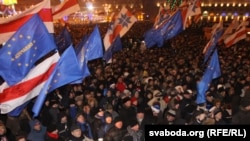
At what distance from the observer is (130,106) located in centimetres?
889

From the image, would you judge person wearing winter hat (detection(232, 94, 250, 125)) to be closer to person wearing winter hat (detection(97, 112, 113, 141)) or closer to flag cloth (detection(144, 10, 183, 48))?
person wearing winter hat (detection(97, 112, 113, 141))

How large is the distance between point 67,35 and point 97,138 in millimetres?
7254

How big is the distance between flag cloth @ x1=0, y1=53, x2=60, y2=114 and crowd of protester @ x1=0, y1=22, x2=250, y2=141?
0.75 m

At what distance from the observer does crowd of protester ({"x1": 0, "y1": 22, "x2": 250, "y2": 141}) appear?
24.9ft

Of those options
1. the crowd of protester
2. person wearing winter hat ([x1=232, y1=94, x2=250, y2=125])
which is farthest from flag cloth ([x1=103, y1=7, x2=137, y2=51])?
person wearing winter hat ([x1=232, y1=94, x2=250, y2=125])

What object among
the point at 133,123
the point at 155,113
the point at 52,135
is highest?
the point at 52,135

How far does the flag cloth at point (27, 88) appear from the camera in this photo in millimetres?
6289

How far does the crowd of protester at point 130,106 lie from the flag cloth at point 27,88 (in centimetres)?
75

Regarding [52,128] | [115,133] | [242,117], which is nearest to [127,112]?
[115,133]

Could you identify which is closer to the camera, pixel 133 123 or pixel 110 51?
pixel 133 123

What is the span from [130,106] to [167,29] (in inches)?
268

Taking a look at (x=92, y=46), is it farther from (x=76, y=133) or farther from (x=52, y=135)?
(x=76, y=133)

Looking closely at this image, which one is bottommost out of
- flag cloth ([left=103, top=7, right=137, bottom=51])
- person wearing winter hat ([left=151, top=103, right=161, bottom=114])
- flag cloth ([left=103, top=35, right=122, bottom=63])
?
person wearing winter hat ([left=151, top=103, right=161, bottom=114])

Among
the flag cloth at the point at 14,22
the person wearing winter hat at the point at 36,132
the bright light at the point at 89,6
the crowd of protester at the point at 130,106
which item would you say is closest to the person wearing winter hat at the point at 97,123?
the crowd of protester at the point at 130,106
